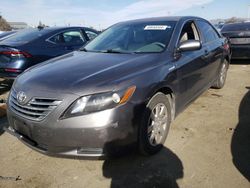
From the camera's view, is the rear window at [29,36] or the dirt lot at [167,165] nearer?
the dirt lot at [167,165]

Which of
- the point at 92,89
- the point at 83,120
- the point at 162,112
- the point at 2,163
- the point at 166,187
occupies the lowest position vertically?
the point at 2,163

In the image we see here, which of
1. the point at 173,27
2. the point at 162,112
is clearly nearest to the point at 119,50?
the point at 173,27

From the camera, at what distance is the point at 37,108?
2748 millimetres

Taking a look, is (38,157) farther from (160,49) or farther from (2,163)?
(160,49)

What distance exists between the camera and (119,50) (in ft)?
12.8

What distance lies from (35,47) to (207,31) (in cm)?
364

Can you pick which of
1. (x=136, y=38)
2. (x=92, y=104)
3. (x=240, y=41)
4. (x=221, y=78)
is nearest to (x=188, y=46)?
(x=136, y=38)

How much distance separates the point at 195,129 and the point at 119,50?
160 cm

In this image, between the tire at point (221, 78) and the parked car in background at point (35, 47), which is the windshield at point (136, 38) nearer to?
the parked car in background at point (35, 47)

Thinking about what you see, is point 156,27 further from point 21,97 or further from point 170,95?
point 21,97

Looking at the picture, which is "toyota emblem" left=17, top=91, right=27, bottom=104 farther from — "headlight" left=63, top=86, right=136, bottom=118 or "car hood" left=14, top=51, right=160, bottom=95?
"headlight" left=63, top=86, right=136, bottom=118

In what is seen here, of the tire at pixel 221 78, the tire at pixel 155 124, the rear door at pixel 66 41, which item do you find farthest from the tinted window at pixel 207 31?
the rear door at pixel 66 41

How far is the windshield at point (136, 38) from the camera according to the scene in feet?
12.3

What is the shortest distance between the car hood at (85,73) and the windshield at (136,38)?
0.98ft
